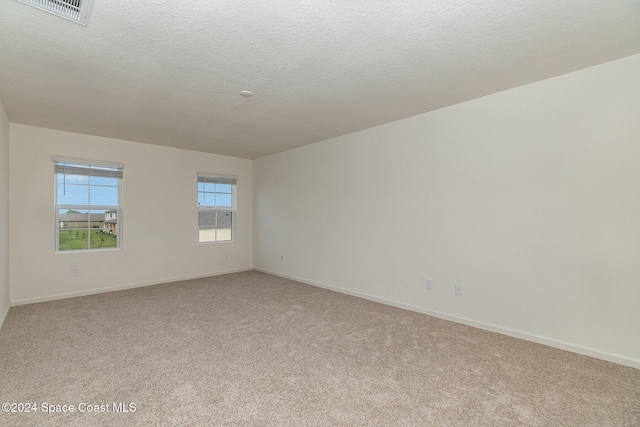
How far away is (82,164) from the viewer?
441cm

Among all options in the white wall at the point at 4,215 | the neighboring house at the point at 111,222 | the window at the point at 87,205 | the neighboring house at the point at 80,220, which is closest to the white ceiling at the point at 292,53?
the white wall at the point at 4,215

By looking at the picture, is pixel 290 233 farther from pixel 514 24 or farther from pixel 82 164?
pixel 514 24

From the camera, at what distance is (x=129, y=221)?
189 inches

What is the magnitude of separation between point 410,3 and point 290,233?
167 inches

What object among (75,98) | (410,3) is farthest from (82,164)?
(410,3)

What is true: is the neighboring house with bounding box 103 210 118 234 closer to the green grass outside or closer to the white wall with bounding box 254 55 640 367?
the green grass outside

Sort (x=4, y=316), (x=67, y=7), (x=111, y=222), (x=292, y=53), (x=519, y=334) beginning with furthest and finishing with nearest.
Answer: (x=111, y=222) < (x=4, y=316) < (x=519, y=334) < (x=292, y=53) < (x=67, y=7)

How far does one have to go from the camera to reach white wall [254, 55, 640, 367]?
2.40 m

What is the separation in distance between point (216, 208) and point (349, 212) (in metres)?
2.87

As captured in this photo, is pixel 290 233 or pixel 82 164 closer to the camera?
pixel 82 164

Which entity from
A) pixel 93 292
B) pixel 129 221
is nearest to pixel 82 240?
pixel 129 221

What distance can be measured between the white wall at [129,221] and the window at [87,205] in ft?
0.38

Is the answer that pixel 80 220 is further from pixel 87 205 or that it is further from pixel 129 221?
pixel 129 221

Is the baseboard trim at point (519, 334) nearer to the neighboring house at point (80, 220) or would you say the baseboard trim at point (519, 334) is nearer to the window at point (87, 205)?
the window at point (87, 205)
